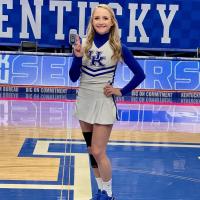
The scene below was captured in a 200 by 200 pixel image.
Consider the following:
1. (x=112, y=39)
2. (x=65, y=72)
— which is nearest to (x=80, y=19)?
(x=65, y=72)

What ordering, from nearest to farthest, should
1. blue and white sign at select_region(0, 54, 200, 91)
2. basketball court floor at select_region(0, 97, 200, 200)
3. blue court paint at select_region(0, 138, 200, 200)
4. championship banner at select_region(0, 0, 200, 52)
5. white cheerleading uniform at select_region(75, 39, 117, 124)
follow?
white cheerleading uniform at select_region(75, 39, 117, 124)
blue court paint at select_region(0, 138, 200, 200)
basketball court floor at select_region(0, 97, 200, 200)
blue and white sign at select_region(0, 54, 200, 91)
championship banner at select_region(0, 0, 200, 52)

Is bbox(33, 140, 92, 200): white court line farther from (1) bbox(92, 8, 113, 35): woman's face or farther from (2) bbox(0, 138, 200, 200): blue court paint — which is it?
(1) bbox(92, 8, 113, 35): woman's face

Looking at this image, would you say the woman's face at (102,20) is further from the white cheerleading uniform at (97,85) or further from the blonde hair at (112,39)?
the white cheerleading uniform at (97,85)

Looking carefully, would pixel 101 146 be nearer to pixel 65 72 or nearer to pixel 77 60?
pixel 77 60

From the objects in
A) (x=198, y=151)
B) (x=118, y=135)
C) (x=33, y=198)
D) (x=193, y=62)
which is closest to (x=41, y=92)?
(x=193, y=62)

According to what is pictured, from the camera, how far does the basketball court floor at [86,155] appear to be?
529 centimetres

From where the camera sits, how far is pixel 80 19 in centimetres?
1706

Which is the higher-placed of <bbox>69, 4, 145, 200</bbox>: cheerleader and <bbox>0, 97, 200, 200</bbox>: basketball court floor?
<bbox>69, 4, 145, 200</bbox>: cheerleader

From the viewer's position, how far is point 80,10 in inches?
669

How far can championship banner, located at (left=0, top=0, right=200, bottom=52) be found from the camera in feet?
55.7

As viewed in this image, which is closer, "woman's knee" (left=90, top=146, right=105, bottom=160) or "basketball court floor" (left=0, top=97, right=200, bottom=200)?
"woman's knee" (left=90, top=146, right=105, bottom=160)

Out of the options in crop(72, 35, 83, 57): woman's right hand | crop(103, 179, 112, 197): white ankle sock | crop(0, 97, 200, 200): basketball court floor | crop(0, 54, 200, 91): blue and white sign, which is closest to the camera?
crop(72, 35, 83, 57): woman's right hand

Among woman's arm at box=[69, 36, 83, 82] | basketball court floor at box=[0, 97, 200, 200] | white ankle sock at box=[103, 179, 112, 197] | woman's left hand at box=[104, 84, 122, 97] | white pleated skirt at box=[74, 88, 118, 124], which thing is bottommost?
basketball court floor at box=[0, 97, 200, 200]

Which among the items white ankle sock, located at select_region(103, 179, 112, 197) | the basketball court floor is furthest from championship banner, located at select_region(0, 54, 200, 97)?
white ankle sock, located at select_region(103, 179, 112, 197)
